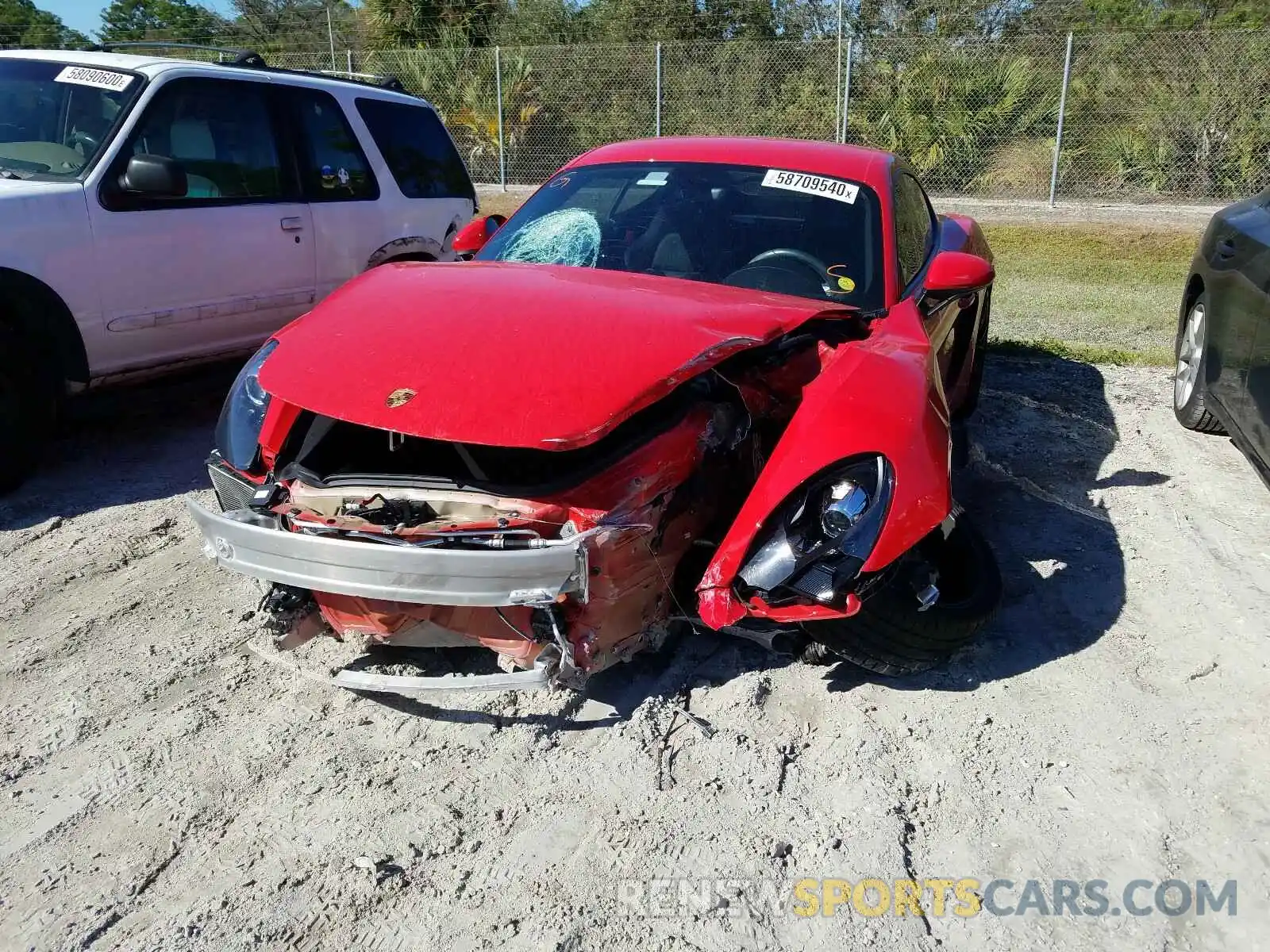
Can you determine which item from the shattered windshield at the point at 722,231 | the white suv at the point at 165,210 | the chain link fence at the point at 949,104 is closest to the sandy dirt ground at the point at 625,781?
the white suv at the point at 165,210

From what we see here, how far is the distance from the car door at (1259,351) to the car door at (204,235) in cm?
488

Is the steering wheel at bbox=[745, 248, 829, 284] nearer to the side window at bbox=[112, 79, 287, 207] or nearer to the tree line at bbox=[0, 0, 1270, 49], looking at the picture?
the side window at bbox=[112, 79, 287, 207]

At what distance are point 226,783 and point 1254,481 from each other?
4.71 m

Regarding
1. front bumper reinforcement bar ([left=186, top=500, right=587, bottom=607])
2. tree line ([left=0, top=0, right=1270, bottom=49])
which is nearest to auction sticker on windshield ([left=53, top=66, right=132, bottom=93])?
front bumper reinforcement bar ([left=186, top=500, right=587, bottom=607])

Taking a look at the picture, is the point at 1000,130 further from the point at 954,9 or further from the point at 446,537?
the point at 446,537

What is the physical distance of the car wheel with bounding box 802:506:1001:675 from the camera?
9.24 ft

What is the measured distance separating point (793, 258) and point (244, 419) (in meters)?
2.04

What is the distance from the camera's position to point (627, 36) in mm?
21031

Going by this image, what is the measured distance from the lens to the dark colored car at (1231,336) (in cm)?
431

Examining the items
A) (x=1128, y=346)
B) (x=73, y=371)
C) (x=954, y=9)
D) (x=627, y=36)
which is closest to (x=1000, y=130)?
(x=954, y=9)

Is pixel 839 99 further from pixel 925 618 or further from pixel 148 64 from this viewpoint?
pixel 925 618

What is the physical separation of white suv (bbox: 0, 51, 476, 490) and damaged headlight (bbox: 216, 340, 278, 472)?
1881 millimetres

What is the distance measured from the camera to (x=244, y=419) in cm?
311

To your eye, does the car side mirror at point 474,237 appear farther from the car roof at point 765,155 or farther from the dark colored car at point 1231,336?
the dark colored car at point 1231,336
